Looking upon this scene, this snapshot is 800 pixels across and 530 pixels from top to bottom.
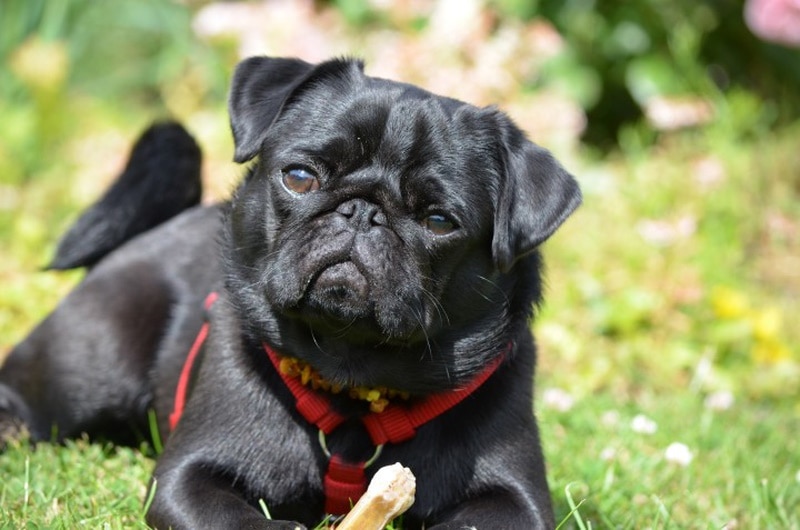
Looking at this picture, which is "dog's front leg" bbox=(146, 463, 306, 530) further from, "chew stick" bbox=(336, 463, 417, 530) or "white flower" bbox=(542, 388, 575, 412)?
"white flower" bbox=(542, 388, 575, 412)

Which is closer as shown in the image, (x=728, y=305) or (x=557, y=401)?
(x=557, y=401)

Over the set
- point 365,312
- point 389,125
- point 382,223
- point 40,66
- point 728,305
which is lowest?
point 728,305

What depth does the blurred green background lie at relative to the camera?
4.01 meters

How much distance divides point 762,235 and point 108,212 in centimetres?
383

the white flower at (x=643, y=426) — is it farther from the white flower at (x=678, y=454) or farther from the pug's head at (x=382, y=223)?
the pug's head at (x=382, y=223)

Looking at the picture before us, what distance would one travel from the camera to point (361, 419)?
2785 millimetres

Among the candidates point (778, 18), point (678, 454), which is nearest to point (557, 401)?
point (678, 454)

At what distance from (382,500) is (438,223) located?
0.71m

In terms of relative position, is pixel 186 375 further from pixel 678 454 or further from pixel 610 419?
pixel 610 419

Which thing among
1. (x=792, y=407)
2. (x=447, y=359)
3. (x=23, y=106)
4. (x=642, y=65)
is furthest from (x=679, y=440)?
(x=23, y=106)

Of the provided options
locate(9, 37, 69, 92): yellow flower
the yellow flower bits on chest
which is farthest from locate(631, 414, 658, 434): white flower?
locate(9, 37, 69, 92): yellow flower

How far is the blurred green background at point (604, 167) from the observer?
4.01 metres

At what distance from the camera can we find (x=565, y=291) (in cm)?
543

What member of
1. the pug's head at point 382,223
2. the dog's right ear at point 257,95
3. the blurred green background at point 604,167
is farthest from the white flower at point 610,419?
the dog's right ear at point 257,95
